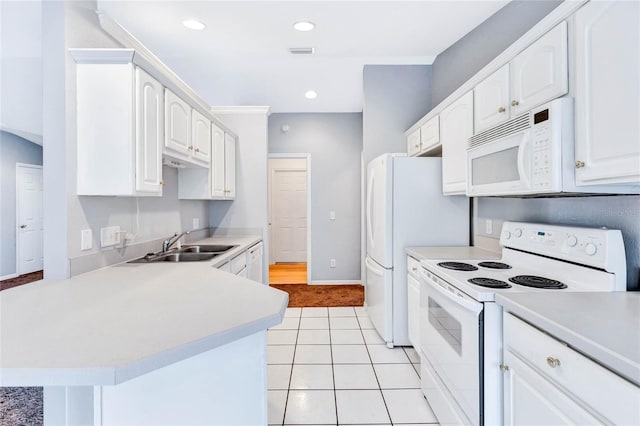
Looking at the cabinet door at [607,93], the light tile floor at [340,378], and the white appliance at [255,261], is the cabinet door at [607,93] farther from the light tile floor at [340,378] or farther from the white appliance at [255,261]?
the white appliance at [255,261]

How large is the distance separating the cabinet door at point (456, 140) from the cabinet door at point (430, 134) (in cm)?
8

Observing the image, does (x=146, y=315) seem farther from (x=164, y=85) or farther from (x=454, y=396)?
(x=164, y=85)

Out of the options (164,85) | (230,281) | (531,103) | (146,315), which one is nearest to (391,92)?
(531,103)

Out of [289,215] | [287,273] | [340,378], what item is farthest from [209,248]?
[289,215]

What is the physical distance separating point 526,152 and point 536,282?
61 cm

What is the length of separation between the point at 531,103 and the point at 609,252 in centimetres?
75

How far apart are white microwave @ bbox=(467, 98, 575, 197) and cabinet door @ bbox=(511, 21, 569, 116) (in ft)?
0.27

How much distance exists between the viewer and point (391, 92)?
3.52 m

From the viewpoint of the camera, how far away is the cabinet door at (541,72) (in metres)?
1.32

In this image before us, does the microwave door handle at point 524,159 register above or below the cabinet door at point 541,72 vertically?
below

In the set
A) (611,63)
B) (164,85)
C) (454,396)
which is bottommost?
(454,396)

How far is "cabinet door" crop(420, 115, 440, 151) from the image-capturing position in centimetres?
264

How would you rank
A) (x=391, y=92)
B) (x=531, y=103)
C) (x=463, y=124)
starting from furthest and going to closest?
(x=391, y=92) < (x=463, y=124) < (x=531, y=103)

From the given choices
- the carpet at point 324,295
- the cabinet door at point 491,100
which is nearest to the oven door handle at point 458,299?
the cabinet door at point 491,100
